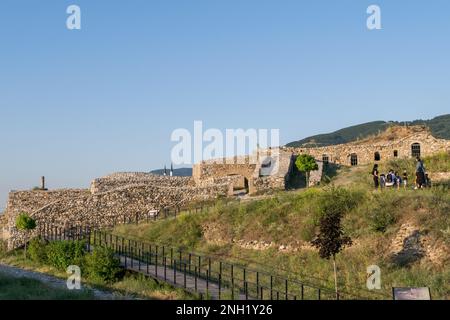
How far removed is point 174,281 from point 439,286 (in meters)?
8.54

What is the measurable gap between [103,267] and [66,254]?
4.38 m

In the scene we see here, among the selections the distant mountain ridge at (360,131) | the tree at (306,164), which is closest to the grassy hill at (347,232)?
the tree at (306,164)

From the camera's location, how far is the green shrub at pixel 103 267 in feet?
72.7

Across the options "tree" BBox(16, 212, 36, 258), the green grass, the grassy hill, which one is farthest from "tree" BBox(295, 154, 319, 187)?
the green grass

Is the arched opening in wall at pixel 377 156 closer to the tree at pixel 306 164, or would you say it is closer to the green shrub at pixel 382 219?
the tree at pixel 306 164

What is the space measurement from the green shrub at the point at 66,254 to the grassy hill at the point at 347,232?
449cm

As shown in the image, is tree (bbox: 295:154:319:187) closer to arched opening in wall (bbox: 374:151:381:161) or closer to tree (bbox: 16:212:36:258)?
arched opening in wall (bbox: 374:151:381:161)

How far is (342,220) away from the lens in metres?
24.4

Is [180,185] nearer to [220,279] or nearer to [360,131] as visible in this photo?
[220,279]

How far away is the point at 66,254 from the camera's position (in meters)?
26.0

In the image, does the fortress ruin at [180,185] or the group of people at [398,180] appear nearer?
the group of people at [398,180]

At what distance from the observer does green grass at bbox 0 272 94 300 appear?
1644cm
